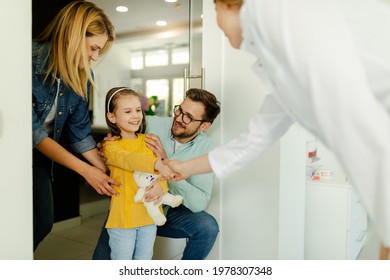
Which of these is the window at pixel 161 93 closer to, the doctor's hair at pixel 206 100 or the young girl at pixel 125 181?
the doctor's hair at pixel 206 100

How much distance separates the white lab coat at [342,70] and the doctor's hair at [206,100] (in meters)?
0.79

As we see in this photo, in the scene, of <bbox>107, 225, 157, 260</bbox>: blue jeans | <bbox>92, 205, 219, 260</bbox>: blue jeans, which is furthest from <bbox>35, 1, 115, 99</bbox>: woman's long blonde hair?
<bbox>92, 205, 219, 260</bbox>: blue jeans

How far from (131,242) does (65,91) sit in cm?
66

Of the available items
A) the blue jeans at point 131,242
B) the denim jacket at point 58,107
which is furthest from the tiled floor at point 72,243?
the denim jacket at point 58,107

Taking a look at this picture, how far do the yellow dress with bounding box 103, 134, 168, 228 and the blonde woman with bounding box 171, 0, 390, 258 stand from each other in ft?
2.53

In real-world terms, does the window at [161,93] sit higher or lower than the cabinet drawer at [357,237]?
higher

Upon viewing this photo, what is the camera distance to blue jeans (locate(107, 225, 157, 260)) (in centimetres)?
149

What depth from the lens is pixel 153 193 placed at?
4.93ft

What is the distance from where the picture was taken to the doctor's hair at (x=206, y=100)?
1657mm

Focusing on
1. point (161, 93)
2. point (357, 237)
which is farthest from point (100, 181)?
point (357, 237)

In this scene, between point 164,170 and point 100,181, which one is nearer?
point 164,170

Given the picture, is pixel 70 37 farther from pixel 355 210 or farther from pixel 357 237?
pixel 357 237

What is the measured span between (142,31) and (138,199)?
36.4 inches
